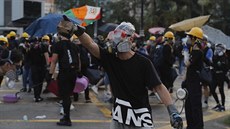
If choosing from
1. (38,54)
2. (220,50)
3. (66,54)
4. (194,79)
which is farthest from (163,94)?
(38,54)

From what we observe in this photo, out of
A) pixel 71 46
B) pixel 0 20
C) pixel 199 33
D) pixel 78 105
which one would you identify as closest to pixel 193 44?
pixel 199 33

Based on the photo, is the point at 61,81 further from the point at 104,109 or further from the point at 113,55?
the point at 113,55

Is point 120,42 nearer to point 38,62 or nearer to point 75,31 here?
point 75,31

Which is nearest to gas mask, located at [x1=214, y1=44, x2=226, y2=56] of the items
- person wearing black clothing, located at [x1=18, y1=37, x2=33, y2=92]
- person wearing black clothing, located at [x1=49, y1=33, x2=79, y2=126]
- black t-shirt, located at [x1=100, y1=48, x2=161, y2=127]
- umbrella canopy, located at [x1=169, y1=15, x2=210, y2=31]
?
person wearing black clothing, located at [x1=49, y1=33, x2=79, y2=126]

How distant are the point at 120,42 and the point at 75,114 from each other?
4.99 metres

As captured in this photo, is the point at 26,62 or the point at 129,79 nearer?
the point at 129,79

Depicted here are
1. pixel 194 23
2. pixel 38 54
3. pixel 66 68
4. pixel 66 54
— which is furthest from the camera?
pixel 194 23

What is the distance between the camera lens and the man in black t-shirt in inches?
170

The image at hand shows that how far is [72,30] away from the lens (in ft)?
13.5

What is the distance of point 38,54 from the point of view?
34.9ft

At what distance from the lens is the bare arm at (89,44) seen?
4296 mm

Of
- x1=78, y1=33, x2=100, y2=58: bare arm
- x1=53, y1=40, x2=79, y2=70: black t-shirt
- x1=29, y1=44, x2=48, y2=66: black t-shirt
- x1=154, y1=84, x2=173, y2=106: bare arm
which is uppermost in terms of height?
x1=78, y1=33, x2=100, y2=58: bare arm

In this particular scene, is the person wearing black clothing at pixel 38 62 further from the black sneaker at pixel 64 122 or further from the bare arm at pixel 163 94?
the bare arm at pixel 163 94

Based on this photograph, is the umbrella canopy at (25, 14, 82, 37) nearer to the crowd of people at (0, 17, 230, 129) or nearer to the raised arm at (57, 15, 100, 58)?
the crowd of people at (0, 17, 230, 129)
